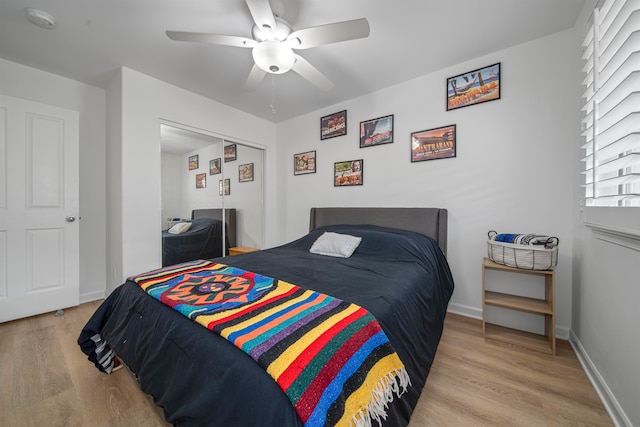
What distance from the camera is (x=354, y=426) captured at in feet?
2.43

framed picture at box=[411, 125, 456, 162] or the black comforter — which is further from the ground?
framed picture at box=[411, 125, 456, 162]

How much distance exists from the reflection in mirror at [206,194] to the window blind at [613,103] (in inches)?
140

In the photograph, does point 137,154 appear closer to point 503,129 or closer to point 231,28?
point 231,28

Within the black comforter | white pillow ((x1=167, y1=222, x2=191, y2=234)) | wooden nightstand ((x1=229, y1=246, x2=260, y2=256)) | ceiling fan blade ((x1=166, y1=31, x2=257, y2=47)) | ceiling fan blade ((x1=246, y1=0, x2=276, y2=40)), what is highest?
ceiling fan blade ((x1=246, y1=0, x2=276, y2=40))

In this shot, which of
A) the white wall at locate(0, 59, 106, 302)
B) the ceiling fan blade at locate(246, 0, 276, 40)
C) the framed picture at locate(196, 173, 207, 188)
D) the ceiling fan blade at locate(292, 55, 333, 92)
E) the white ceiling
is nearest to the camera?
the ceiling fan blade at locate(246, 0, 276, 40)

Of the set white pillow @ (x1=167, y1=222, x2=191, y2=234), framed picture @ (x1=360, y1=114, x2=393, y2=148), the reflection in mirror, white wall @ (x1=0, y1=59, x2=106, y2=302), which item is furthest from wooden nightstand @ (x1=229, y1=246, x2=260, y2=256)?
framed picture @ (x1=360, y1=114, x2=393, y2=148)

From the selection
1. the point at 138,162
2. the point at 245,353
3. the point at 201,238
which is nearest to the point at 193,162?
the point at 138,162

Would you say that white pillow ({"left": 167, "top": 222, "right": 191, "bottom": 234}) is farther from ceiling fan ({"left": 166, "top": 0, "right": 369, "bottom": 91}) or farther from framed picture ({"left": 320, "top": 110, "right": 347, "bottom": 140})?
framed picture ({"left": 320, "top": 110, "right": 347, "bottom": 140})

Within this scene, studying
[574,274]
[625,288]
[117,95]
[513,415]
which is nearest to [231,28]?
[117,95]

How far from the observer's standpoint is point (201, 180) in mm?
3230

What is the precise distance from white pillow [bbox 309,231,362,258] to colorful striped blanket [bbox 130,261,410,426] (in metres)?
1.02

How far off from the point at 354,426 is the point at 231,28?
2.60 m

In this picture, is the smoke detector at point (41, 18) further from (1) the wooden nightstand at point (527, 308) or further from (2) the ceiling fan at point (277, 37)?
(1) the wooden nightstand at point (527, 308)

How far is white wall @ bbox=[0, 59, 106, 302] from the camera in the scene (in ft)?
8.79
